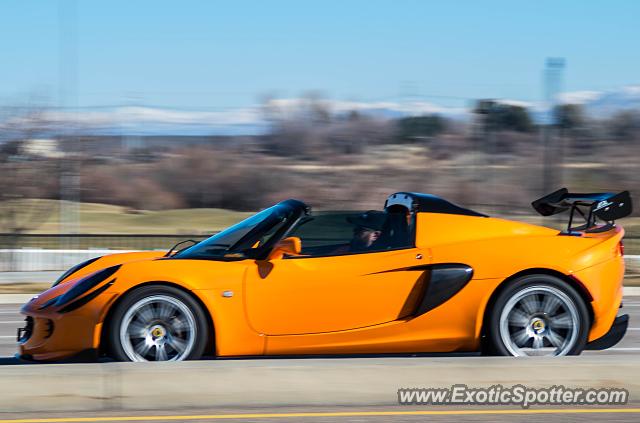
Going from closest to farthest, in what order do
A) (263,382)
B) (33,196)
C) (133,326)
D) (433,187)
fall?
(263,382)
(133,326)
(33,196)
(433,187)

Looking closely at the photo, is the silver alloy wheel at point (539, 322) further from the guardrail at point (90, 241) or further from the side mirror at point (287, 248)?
the guardrail at point (90, 241)

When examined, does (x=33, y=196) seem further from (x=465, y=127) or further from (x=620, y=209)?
(x=620, y=209)

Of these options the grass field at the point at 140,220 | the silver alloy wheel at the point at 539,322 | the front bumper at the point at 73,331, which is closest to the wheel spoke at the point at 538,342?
the silver alloy wheel at the point at 539,322

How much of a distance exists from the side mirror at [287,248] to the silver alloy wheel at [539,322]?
1436 mm

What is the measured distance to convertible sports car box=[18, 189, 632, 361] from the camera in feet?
22.1

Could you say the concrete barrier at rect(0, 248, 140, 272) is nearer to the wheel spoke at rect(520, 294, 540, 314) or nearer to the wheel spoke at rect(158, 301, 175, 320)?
the wheel spoke at rect(158, 301, 175, 320)

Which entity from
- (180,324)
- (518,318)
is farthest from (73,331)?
(518,318)

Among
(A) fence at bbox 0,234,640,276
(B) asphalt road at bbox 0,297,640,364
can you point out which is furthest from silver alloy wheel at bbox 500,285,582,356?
(A) fence at bbox 0,234,640,276

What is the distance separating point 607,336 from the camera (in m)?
7.15

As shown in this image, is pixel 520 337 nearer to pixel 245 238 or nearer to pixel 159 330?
pixel 245 238

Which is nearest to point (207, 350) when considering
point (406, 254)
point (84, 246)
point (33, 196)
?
point (406, 254)

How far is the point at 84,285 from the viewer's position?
6.81 metres

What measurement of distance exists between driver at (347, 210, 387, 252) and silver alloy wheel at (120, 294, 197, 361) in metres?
1.22

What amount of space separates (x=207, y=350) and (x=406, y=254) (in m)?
1.47
